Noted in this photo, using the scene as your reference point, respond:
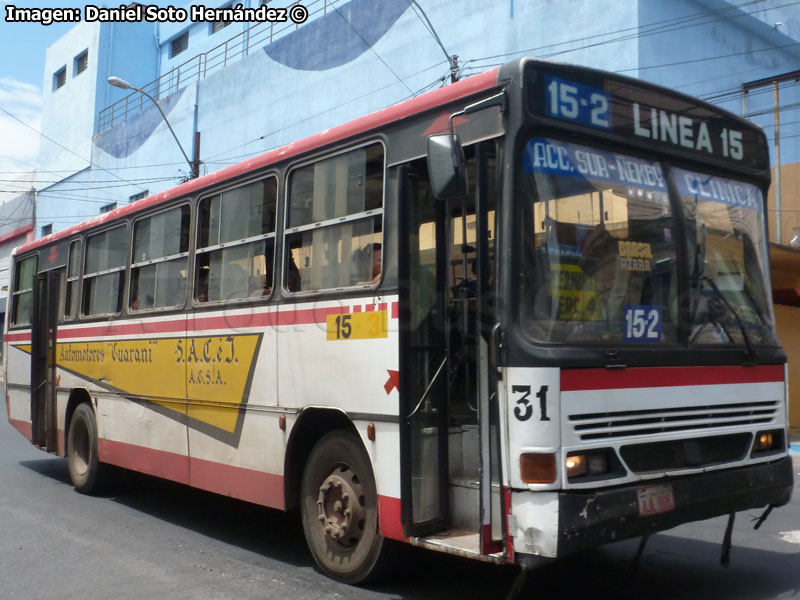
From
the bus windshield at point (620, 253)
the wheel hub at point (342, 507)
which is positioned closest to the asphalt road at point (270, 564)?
the wheel hub at point (342, 507)

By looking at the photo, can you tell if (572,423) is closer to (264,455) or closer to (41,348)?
(264,455)

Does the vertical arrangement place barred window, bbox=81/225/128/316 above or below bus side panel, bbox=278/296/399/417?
above

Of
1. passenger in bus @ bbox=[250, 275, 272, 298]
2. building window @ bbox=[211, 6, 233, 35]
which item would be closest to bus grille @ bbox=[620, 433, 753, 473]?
passenger in bus @ bbox=[250, 275, 272, 298]

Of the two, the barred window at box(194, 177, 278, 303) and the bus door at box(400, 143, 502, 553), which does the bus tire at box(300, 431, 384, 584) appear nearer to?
the bus door at box(400, 143, 502, 553)

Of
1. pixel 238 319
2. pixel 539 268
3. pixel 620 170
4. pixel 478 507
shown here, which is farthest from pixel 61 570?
pixel 620 170

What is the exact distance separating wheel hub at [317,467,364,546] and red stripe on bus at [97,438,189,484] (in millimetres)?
2138

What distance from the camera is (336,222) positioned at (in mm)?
5965

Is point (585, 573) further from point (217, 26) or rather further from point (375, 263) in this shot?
point (217, 26)

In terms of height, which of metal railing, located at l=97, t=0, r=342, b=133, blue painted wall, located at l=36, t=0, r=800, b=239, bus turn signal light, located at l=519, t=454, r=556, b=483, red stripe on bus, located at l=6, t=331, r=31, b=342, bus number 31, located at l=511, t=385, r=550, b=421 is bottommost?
bus turn signal light, located at l=519, t=454, r=556, b=483

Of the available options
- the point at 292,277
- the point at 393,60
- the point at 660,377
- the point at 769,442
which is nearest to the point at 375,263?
the point at 292,277

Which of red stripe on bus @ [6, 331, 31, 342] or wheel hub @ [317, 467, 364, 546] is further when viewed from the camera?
red stripe on bus @ [6, 331, 31, 342]

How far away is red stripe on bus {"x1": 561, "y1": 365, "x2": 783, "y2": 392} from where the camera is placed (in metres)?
4.55

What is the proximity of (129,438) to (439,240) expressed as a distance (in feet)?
15.8

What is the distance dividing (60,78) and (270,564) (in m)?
37.4
